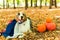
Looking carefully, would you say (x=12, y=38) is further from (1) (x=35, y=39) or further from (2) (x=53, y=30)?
(2) (x=53, y=30)

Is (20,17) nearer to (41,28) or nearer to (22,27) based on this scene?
(22,27)

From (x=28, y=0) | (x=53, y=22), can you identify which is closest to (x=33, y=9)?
(x=28, y=0)

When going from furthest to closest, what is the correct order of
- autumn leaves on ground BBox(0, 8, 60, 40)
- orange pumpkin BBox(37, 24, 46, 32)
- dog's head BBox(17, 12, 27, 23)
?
autumn leaves on ground BBox(0, 8, 60, 40) < orange pumpkin BBox(37, 24, 46, 32) < dog's head BBox(17, 12, 27, 23)

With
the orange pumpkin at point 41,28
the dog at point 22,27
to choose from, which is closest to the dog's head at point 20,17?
the dog at point 22,27

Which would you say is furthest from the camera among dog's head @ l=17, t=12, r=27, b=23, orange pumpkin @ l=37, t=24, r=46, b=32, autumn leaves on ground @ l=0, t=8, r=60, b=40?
autumn leaves on ground @ l=0, t=8, r=60, b=40

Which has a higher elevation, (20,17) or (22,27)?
(20,17)

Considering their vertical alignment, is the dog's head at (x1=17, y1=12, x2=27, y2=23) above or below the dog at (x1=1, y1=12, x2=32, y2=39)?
above

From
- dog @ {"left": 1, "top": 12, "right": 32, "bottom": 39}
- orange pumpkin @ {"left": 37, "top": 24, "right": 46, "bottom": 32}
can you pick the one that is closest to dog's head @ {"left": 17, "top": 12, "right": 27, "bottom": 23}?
dog @ {"left": 1, "top": 12, "right": 32, "bottom": 39}

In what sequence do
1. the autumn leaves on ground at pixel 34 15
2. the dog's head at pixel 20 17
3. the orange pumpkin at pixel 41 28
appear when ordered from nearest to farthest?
1. the dog's head at pixel 20 17
2. the orange pumpkin at pixel 41 28
3. the autumn leaves on ground at pixel 34 15


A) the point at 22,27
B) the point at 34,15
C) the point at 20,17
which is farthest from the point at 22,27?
the point at 34,15

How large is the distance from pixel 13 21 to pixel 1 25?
0.63ft

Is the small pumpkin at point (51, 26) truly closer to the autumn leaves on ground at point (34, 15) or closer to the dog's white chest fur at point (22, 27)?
the autumn leaves on ground at point (34, 15)

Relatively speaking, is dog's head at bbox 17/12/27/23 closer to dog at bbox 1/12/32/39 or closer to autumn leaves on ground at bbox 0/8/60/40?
dog at bbox 1/12/32/39

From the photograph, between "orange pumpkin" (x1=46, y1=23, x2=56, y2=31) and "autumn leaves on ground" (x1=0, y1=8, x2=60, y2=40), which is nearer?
"orange pumpkin" (x1=46, y1=23, x2=56, y2=31)
